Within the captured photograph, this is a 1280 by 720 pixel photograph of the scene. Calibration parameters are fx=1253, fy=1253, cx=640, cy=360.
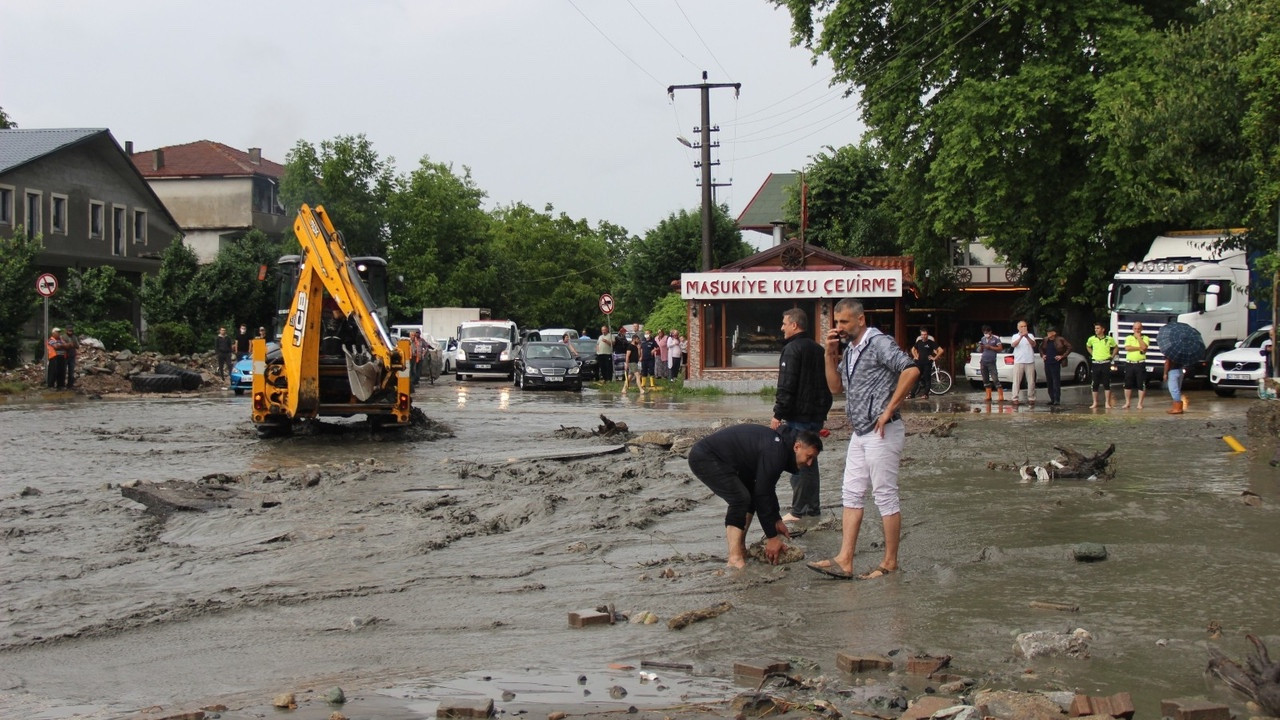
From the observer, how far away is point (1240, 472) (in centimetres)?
1336

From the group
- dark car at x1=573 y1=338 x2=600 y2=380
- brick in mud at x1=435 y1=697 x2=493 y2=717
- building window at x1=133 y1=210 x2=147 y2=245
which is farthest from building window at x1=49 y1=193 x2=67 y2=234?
brick in mud at x1=435 y1=697 x2=493 y2=717

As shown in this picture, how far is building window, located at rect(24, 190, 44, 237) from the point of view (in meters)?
47.3

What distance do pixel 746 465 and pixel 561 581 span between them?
1507 mm

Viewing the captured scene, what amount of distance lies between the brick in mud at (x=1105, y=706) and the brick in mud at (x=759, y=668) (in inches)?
52.5

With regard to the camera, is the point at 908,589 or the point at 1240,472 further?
the point at 1240,472

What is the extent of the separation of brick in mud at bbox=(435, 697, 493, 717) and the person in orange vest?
28.9 m

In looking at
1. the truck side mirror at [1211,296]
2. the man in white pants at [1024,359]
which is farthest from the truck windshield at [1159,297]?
the man in white pants at [1024,359]

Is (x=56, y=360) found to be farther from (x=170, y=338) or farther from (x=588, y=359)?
(x=588, y=359)

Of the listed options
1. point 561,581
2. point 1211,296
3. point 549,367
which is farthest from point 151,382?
point 561,581

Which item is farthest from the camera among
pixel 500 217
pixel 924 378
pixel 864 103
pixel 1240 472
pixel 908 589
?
pixel 500 217

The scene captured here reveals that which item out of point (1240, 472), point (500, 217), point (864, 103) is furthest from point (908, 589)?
point (500, 217)

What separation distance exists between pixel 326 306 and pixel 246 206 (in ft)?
167

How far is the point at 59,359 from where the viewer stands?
31344 millimetres

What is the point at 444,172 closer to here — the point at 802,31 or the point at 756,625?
the point at 802,31
